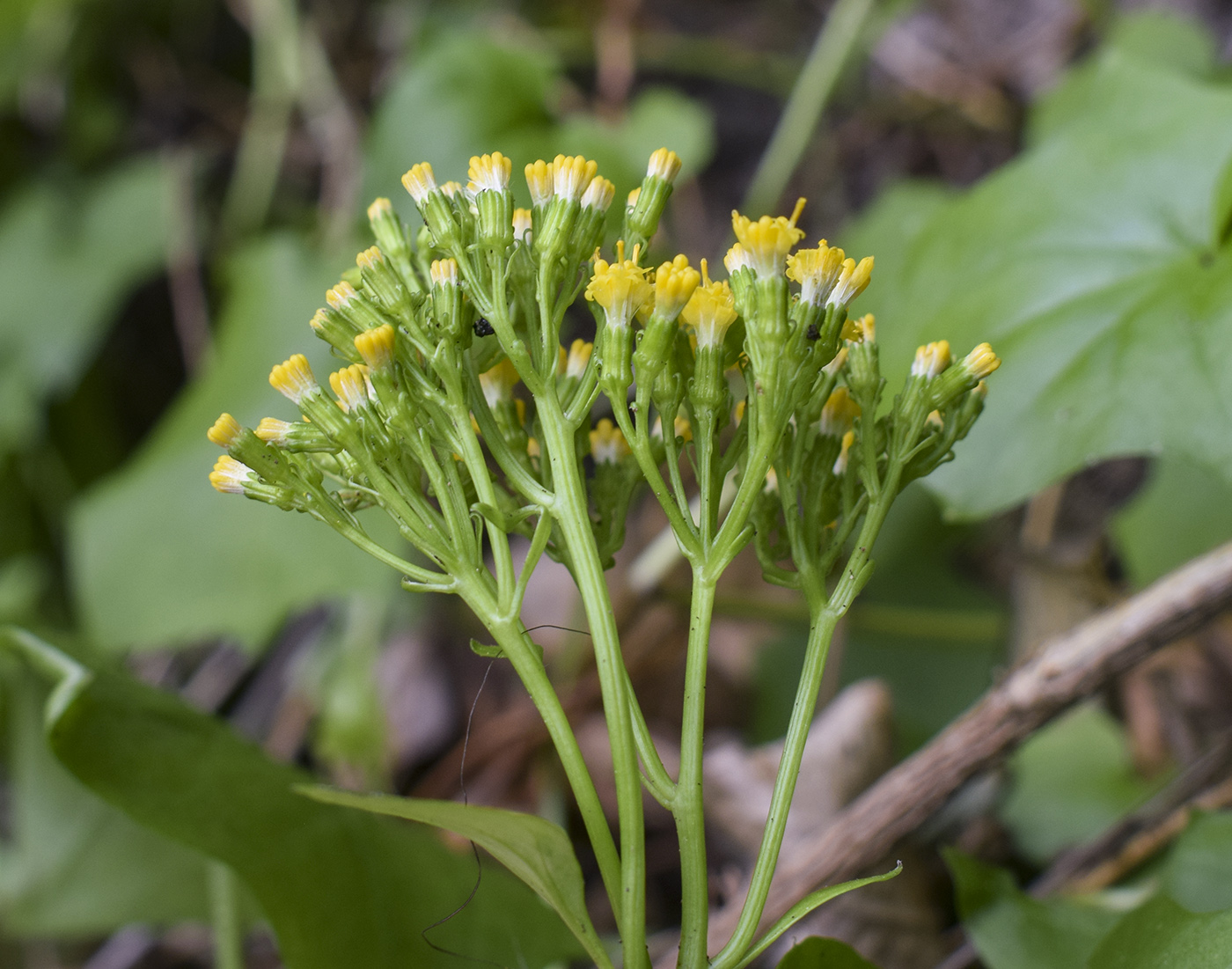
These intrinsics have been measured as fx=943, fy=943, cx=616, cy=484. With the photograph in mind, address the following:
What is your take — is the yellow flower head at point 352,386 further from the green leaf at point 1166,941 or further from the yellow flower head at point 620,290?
the green leaf at point 1166,941

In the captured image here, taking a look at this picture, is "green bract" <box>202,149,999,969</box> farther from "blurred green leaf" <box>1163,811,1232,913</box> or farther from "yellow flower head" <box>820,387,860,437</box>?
"blurred green leaf" <box>1163,811,1232,913</box>

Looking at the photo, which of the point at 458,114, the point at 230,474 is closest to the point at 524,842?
the point at 230,474

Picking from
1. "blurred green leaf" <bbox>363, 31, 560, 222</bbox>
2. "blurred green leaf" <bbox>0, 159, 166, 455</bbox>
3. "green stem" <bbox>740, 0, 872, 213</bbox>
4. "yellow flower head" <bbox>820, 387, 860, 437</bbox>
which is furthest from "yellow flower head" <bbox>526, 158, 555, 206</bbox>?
"blurred green leaf" <bbox>0, 159, 166, 455</bbox>

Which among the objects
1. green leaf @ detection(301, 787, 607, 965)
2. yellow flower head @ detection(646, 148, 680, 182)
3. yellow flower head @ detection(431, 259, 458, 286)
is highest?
yellow flower head @ detection(646, 148, 680, 182)

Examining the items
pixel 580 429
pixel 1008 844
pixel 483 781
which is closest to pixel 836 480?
pixel 580 429

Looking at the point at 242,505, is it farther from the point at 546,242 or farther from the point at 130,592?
the point at 546,242
